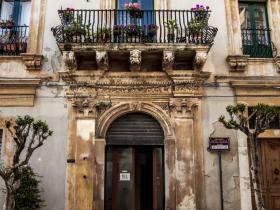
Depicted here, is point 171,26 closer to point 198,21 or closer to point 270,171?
point 198,21

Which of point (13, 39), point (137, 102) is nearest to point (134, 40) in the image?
point (137, 102)

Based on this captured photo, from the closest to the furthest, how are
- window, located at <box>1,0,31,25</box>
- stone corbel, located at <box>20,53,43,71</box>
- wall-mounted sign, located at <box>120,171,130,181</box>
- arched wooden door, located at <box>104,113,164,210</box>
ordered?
1. arched wooden door, located at <box>104,113,164,210</box>
2. wall-mounted sign, located at <box>120,171,130,181</box>
3. stone corbel, located at <box>20,53,43,71</box>
4. window, located at <box>1,0,31,25</box>

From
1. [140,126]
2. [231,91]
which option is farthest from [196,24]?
[140,126]

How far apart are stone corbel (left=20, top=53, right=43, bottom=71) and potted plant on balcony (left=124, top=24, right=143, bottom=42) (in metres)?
2.41

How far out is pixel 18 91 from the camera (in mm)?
10734

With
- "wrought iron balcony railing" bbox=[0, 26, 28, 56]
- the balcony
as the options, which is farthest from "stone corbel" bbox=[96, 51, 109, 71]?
"wrought iron balcony railing" bbox=[0, 26, 28, 56]

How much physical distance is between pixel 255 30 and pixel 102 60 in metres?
4.58

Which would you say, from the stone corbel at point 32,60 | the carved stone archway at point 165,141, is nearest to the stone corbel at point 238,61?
the carved stone archway at point 165,141

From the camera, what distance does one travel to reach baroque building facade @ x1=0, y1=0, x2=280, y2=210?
33.6 ft

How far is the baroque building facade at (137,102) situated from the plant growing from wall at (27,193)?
37cm

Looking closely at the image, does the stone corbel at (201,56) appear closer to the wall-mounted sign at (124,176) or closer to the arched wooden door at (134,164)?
the arched wooden door at (134,164)

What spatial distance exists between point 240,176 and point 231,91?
225 centimetres

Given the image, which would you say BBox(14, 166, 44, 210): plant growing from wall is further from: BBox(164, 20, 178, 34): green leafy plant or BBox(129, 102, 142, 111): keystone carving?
BBox(164, 20, 178, 34): green leafy plant

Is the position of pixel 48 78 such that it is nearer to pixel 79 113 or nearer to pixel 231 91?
pixel 79 113
